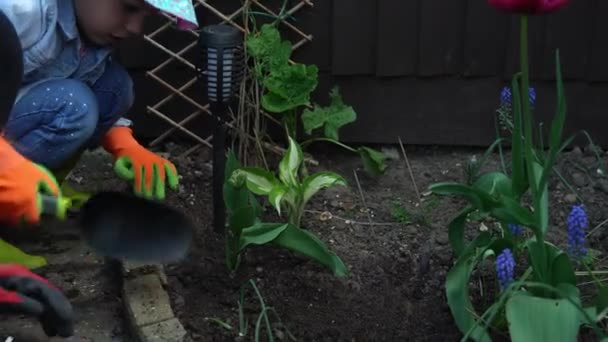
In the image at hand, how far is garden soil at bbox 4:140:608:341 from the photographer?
8.52ft

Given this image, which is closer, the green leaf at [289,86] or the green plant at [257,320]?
the green plant at [257,320]

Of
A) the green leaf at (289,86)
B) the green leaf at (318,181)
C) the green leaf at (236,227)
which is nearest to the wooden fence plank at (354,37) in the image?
the green leaf at (289,86)

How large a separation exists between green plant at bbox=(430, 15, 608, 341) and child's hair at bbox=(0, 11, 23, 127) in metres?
0.94

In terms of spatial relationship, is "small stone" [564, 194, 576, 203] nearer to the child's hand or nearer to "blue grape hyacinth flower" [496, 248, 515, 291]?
"blue grape hyacinth flower" [496, 248, 515, 291]

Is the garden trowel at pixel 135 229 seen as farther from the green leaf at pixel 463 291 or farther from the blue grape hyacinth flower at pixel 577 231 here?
the blue grape hyacinth flower at pixel 577 231

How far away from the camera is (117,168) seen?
283cm

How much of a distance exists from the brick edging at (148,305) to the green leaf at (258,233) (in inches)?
9.7

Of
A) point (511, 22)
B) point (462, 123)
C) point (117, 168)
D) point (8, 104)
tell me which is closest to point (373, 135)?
point (462, 123)

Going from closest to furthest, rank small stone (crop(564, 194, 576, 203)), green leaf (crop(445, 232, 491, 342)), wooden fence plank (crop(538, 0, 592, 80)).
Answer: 1. green leaf (crop(445, 232, 491, 342))
2. small stone (crop(564, 194, 576, 203))
3. wooden fence plank (crop(538, 0, 592, 80))

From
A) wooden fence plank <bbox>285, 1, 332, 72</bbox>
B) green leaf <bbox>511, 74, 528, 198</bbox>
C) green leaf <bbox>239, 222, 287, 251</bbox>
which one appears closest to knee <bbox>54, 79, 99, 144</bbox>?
green leaf <bbox>239, 222, 287, 251</bbox>

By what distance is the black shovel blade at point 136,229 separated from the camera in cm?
264

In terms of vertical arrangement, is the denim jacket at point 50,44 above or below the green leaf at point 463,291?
above

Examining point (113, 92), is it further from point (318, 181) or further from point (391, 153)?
point (391, 153)

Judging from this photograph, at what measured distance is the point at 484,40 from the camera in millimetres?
3471
